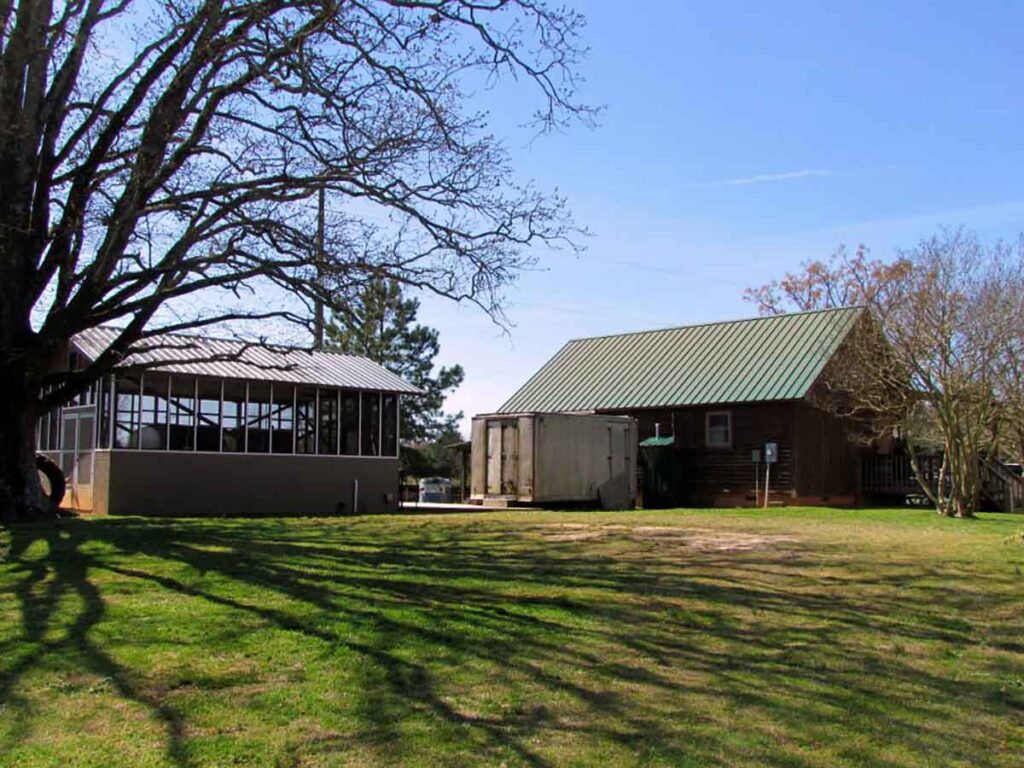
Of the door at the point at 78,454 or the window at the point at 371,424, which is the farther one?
the window at the point at 371,424

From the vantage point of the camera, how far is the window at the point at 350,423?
90.6 feet

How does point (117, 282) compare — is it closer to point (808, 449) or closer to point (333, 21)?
point (333, 21)

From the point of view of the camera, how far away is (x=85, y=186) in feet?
53.2

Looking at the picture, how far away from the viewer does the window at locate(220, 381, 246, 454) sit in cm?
2505

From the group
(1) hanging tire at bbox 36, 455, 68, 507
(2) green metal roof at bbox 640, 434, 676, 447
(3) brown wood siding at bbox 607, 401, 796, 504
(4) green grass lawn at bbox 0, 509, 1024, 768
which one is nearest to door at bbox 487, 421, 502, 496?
(2) green metal roof at bbox 640, 434, 676, 447

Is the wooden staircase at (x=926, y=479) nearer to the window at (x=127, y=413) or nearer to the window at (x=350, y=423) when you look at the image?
the window at (x=350, y=423)

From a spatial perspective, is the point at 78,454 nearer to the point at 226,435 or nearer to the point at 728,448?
the point at 226,435

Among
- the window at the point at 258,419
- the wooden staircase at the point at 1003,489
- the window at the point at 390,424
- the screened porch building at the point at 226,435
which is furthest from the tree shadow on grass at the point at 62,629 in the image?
the wooden staircase at the point at 1003,489

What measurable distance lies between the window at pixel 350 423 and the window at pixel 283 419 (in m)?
1.54

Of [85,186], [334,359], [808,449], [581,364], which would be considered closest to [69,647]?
[85,186]

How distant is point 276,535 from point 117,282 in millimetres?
4869

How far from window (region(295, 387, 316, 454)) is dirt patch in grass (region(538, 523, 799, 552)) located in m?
11.5

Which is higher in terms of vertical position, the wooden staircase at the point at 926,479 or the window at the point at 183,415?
the window at the point at 183,415

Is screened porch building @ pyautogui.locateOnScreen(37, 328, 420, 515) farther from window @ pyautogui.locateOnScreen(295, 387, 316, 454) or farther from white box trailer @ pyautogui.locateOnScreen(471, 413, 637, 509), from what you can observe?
white box trailer @ pyautogui.locateOnScreen(471, 413, 637, 509)
